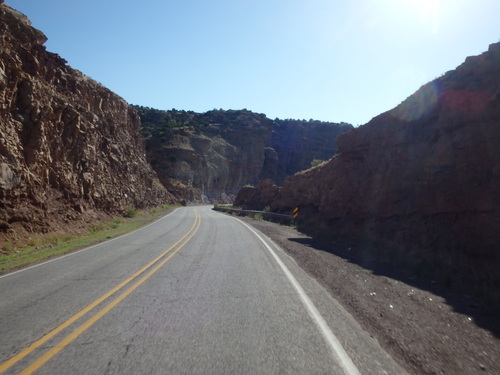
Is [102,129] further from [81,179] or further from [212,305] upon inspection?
[212,305]

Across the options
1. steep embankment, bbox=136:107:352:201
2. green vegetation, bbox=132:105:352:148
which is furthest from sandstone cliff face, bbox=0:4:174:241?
green vegetation, bbox=132:105:352:148

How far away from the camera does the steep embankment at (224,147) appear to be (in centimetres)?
7712

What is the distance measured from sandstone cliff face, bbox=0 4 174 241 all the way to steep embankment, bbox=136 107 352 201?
41685mm

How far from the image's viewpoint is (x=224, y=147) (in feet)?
307

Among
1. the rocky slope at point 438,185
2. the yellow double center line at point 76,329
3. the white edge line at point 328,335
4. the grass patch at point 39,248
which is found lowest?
the grass patch at point 39,248

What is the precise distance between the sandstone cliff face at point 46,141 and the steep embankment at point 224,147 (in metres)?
41.7

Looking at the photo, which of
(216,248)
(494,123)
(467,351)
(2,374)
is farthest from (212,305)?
(494,123)

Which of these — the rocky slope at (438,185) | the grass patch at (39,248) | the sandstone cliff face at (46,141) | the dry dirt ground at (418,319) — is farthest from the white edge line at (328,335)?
the sandstone cliff face at (46,141)

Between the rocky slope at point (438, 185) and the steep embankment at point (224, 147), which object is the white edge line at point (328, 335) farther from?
the steep embankment at point (224, 147)

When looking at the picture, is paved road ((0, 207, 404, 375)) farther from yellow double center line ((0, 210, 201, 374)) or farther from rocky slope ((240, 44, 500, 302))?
rocky slope ((240, 44, 500, 302))

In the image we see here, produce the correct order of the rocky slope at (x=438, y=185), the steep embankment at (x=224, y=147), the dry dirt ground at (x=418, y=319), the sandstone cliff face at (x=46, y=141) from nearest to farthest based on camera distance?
1. the dry dirt ground at (x=418, y=319)
2. the rocky slope at (x=438, y=185)
3. the sandstone cliff face at (x=46, y=141)
4. the steep embankment at (x=224, y=147)

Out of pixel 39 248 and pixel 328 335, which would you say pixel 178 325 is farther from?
pixel 39 248

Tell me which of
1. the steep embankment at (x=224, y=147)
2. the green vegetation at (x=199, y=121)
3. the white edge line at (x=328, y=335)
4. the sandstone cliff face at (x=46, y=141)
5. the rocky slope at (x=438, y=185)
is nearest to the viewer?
the white edge line at (x=328, y=335)

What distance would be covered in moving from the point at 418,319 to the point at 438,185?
7916mm
